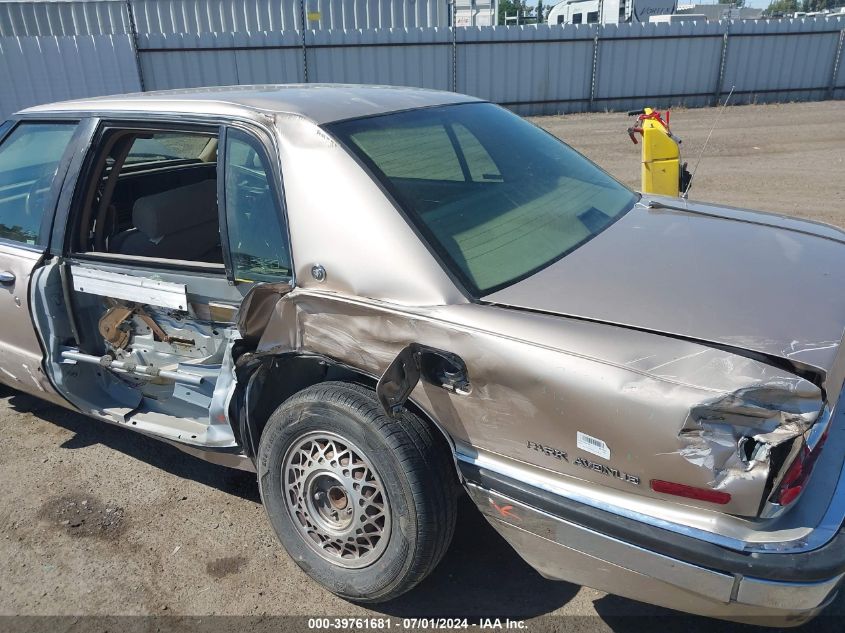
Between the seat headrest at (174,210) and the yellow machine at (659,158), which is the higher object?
the seat headrest at (174,210)

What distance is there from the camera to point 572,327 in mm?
1927

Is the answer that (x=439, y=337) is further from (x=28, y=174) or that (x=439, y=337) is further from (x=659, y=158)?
(x=659, y=158)

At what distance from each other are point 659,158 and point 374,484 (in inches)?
187

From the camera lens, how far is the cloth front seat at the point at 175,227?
10.8ft

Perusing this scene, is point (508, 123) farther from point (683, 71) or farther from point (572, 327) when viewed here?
point (683, 71)

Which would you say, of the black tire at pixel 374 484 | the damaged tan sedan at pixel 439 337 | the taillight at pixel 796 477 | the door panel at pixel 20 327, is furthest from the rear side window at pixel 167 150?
the taillight at pixel 796 477

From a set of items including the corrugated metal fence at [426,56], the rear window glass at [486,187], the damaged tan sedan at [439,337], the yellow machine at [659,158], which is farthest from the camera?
the corrugated metal fence at [426,56]

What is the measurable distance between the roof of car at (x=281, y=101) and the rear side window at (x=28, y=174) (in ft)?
0.41

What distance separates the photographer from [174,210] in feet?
11.0

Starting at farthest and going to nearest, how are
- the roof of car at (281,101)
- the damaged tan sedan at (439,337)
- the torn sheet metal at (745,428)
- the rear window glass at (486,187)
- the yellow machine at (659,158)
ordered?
the yellow machine at (659,158) → the roof of car at (281,101) → the rear window glass at (486,187) → the damaged tan sedan at (439,337) → the torn sheet metal at (745,428)

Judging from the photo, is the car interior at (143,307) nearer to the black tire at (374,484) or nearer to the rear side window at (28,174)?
the rear side window at (28,174)

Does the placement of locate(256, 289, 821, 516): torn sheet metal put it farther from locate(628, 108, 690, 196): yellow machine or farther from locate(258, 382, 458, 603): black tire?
locate(628, 108, 690, 196): yellow machine

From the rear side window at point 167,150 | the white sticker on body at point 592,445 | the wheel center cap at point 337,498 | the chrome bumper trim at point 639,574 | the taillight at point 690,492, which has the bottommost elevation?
Answer: the wheel center cap at point 337,498

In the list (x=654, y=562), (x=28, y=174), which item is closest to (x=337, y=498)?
(x=654, y=562)
